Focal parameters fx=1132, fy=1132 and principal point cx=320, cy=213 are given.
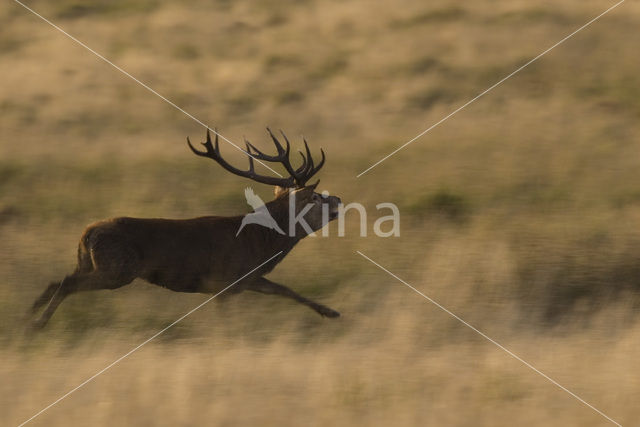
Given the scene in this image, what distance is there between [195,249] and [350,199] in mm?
4496

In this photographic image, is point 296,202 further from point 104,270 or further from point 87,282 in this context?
point 87,282

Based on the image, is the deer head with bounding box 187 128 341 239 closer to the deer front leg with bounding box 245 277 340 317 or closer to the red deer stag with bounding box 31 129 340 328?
the red deer stag with bounding box 31 129 340 328

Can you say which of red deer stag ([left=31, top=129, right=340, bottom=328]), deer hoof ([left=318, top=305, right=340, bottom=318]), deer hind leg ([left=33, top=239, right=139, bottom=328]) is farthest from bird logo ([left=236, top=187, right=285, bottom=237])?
deer hind leg ([left=33, top=239, right=139, bottom=328])

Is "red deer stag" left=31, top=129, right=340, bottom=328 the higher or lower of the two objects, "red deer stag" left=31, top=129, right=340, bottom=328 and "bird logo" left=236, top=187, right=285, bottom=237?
the lower

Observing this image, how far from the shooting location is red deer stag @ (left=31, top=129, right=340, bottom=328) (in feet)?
35.4

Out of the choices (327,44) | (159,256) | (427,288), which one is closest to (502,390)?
(427,288)

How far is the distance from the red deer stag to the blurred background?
716mm

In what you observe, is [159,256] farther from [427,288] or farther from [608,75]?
[608,75]

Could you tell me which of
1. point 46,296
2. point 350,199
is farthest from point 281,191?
point 350,199

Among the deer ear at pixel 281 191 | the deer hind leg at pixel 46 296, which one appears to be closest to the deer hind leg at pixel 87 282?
the deer hind leg at pixel 46 296

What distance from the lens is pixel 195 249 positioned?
1106cm

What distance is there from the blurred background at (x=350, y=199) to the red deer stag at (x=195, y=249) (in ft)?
2.35

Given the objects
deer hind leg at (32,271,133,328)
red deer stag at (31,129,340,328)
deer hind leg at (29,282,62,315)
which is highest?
red deer stag at (31,129,340,328)

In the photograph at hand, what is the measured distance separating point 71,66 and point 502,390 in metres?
10.9
